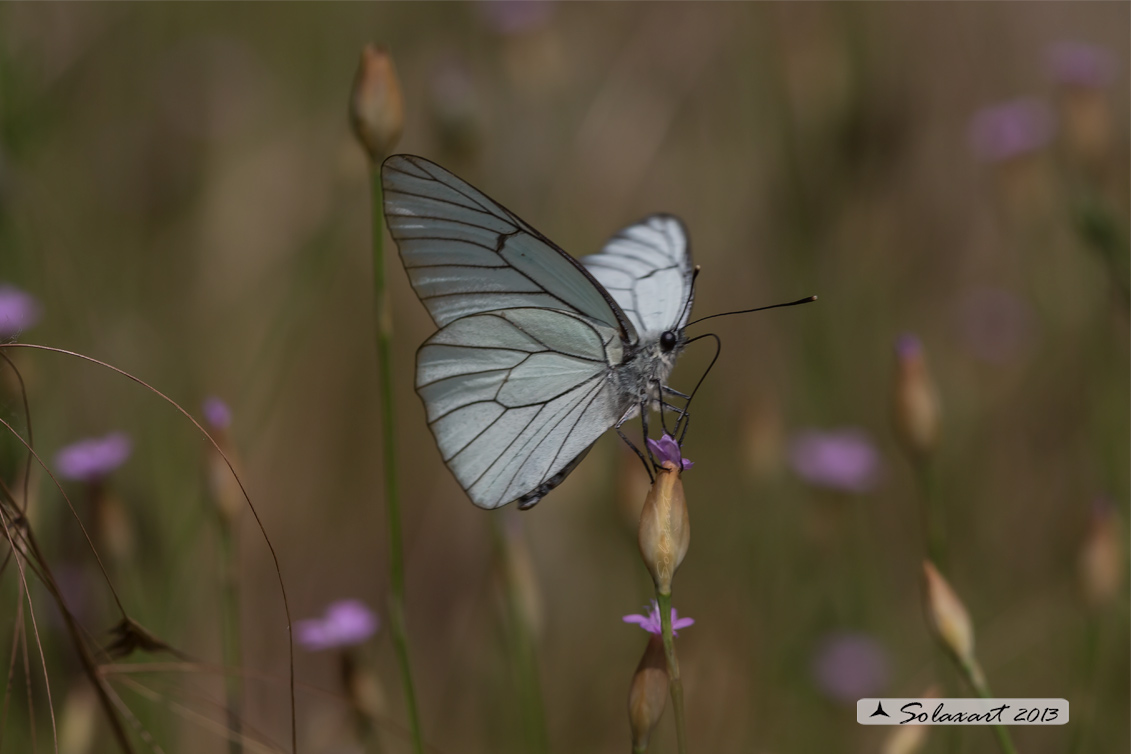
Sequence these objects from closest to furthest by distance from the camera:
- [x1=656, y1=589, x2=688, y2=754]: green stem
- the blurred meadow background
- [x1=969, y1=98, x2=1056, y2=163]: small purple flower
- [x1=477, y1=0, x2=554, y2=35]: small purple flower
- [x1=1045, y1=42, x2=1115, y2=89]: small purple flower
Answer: [x1=656, y1=589, x2=688, y2=754]: green stem → the blurred meadow background → [x1=1045, y1=42, x2=1115, y2=89]: small purple flower → [x1=969, y1=98, x2=1056, y2=163]: small purple flower → [x1=477, y1=0, x2=554, y2=35]: small purple flower

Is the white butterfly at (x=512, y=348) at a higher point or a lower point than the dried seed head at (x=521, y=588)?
higher

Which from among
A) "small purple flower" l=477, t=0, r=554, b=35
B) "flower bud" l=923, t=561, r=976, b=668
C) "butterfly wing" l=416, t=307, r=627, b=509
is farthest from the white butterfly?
"small purple flower" l=477, t=0, r=554, b=35

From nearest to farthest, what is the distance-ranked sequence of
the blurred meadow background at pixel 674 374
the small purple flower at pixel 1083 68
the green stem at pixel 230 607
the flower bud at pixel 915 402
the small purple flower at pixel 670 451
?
the small purple flower at pixel 670 451, the green stem at pixel 230 607, the flower bud at pixel 915 402, the blurred meadow background at pixel 674 374, the small purple flower at pixel 1083 68

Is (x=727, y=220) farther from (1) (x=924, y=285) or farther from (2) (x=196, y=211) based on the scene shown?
(2) (x=196, y=211)

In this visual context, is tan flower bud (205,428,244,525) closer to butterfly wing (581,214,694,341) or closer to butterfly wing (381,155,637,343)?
butterfly wing (381,155,637,343)

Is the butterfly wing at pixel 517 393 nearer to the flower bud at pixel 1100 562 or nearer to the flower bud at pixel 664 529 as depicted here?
the flower bud at pixel 664 529

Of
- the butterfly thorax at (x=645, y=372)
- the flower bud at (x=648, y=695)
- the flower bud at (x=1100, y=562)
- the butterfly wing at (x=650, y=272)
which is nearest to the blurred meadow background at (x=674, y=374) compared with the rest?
the flower bud at (x=1100, y=562)

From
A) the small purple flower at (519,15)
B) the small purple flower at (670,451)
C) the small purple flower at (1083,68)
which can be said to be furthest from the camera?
the small purple flower at (519,15)

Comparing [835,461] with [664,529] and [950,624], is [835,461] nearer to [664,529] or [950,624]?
[950,624]
